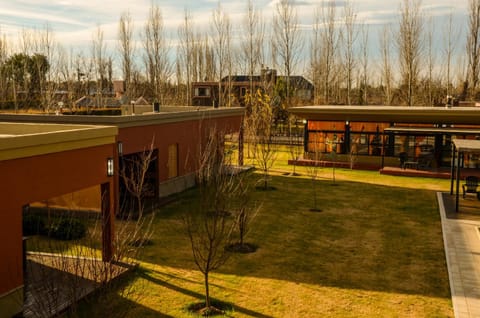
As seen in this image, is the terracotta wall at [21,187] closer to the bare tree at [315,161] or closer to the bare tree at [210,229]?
the bare tree at [210,229]

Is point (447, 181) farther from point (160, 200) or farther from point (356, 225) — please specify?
point (160, 200)

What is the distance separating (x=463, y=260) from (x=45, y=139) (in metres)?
11.6

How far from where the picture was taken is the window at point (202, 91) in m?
61.4

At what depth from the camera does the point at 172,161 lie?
71.3 feet

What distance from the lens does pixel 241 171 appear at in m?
26.8

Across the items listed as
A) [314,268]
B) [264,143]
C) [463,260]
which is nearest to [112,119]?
[314,268]

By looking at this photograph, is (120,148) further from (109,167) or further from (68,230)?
(109,167)

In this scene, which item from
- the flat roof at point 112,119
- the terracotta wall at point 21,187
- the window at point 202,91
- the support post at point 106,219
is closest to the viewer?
the terracotta wall at point 21,187

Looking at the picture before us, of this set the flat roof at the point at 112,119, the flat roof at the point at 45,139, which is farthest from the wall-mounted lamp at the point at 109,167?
the flat roof at the point at 112,119

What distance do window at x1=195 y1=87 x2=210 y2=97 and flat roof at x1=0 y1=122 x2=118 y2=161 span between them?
49.6m

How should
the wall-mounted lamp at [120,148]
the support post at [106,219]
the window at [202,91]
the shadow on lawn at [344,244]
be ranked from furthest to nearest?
the window at [202,91] < the wall-mounted lamp at [120,148] < the shadow on lawn at [344,244] < the support post at [106,219]

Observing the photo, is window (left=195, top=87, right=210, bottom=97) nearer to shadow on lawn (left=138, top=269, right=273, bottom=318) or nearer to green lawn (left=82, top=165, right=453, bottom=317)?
green lawn (left=82, top=165, right=453, bottom=317)

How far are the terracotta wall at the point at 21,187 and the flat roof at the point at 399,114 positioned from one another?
23067mm

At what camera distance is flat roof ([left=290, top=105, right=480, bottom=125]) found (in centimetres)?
2808
